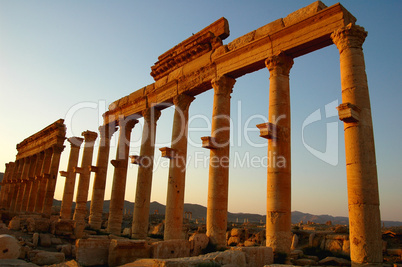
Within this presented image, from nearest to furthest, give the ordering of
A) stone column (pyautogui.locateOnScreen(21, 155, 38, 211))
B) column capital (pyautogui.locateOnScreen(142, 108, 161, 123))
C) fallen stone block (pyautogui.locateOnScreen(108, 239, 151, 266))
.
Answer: fallen stone block (pyautogui.locateOnScreen(108, 239, 151, 266)) → column capital (pyautogui.locateOnScreen(142, 108, 161, 123)) → stone column (pyautogui.locateOnScreen(21, 155, 38, 211))

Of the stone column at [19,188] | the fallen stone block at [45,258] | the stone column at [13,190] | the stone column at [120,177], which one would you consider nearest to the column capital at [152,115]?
the stone column at [120,177]

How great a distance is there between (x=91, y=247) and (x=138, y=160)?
790cm

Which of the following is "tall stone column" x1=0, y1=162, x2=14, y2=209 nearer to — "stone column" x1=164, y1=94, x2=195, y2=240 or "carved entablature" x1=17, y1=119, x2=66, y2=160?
"carved entablature" x1=17, y1=119, x2=66, y2=160

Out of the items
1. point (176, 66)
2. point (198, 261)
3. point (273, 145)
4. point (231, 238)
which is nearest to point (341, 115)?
point (273, 145)

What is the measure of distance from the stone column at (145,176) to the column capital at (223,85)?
225 inches

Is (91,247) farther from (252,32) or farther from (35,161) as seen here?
(35,161)

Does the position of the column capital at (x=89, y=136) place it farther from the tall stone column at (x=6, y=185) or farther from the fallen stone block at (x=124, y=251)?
the tall stone column at (x=6, y=185)

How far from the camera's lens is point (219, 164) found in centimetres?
1361

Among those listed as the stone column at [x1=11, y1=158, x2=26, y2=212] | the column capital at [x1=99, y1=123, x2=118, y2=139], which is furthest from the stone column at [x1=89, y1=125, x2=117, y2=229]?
the stone column at [x1=11, y1=158, x2=26, y2=212]

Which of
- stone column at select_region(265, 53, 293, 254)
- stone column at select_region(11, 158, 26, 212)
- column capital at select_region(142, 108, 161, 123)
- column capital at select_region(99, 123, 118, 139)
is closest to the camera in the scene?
stone column at select_region(265, 53, 293, 254)

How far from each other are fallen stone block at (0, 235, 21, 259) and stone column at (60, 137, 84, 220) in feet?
59.4

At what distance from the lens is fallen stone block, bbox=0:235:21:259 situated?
7.79 meters

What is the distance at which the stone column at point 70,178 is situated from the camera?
1008 inches

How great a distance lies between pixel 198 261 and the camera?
26.0 feet
